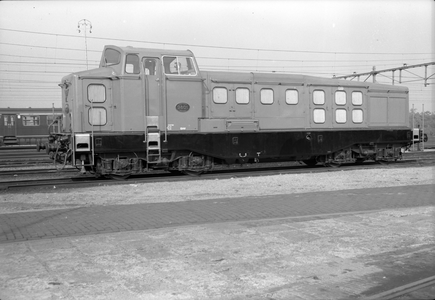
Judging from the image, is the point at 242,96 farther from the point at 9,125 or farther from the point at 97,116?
the point at 9,125

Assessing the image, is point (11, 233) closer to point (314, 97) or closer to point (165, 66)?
point (165, 66)

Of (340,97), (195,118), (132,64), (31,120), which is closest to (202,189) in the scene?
(195,118)

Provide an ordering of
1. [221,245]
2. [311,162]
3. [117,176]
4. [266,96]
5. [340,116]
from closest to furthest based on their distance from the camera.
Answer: [221,245] < [117,176] < [266,96] < [340,116] < [311,162]

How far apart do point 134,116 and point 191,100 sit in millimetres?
2003

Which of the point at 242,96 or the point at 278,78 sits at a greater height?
the point at 278,78

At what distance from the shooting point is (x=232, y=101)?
1530 centimetres

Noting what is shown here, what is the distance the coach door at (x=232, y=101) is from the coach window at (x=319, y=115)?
2.87 metres

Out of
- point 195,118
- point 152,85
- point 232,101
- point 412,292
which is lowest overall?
point 412,292

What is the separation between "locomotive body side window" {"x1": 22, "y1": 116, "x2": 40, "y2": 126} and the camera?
3869cm

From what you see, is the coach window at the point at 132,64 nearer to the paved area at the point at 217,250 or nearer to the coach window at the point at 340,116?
the paved area at the point at 217,250

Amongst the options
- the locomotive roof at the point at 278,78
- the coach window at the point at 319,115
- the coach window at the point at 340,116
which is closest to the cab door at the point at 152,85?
the locomotive roof at the point at 278,78

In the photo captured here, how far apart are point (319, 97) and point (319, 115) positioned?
Result: 0.71m

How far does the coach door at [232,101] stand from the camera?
15.0 metres

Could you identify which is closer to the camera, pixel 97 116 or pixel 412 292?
pixel 412 292
